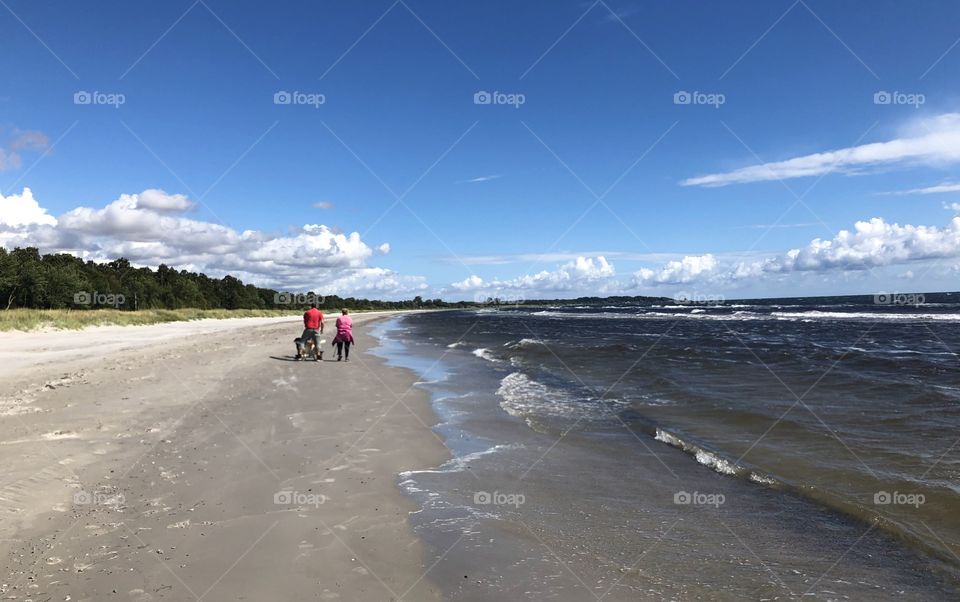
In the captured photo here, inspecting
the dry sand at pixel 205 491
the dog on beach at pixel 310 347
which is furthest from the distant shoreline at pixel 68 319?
the dry sand at pixel 205 491

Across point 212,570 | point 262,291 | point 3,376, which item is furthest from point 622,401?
point 262,291

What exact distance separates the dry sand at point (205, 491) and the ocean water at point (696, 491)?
0.65 metres

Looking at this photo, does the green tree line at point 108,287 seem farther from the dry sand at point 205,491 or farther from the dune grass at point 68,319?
the dry sand at point 205,491

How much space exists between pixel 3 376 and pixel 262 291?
118631 mm

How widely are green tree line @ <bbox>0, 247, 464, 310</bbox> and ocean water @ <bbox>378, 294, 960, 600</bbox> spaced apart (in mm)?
14961

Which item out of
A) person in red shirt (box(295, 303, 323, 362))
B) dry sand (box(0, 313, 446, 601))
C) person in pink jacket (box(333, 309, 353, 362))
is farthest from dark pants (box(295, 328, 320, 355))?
dry sand (box(0, 313, 446, 601))

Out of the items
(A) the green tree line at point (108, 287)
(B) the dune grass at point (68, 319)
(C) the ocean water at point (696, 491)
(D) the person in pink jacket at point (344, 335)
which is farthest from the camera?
(A) the green tree line at point (108, 287)

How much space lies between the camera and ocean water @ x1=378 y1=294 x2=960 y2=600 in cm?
468

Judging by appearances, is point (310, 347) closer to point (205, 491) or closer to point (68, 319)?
point (205, 491)

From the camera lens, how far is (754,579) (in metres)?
4.68

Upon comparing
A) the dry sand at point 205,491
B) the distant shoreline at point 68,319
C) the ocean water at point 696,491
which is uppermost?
the distant shoreline at point 68,319

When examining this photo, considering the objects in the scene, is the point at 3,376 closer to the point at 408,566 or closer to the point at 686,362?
the point at 408,566

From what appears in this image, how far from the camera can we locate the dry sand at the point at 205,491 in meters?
4.29

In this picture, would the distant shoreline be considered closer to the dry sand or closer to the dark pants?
the dark pants
